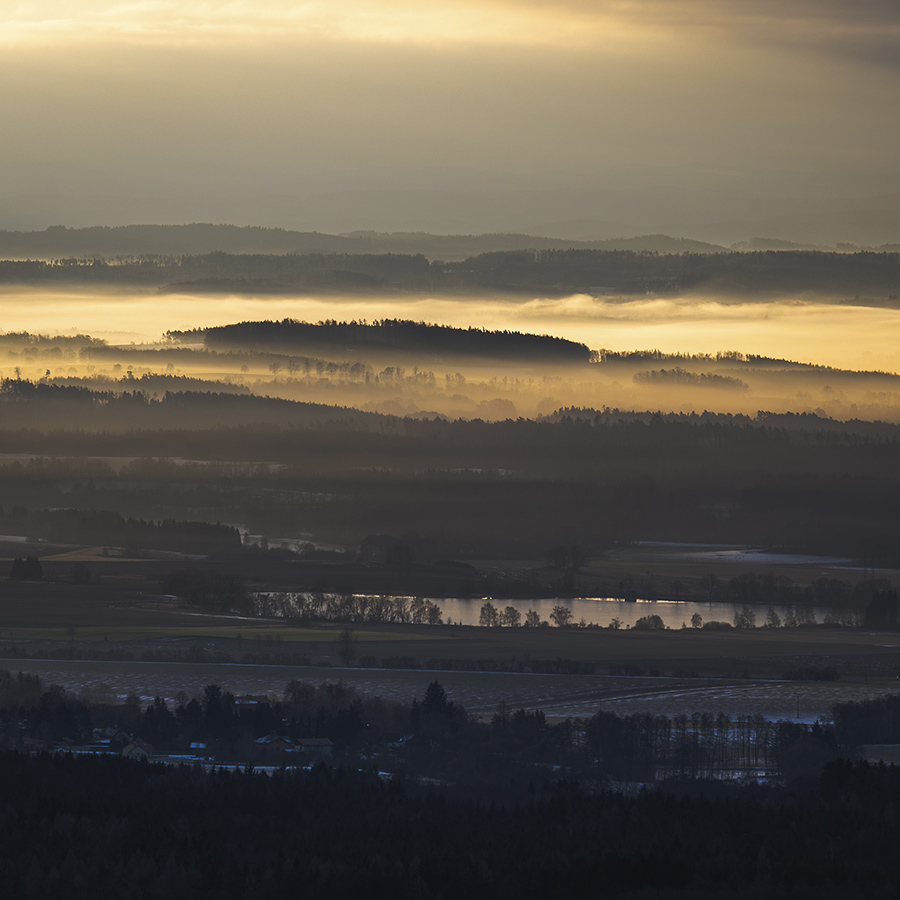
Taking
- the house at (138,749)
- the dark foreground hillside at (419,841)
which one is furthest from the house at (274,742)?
the dark foreground hillside at (419,841)

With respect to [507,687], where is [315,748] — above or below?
below

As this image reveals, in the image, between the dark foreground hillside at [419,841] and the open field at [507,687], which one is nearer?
the dark foreground hillside at [419,841]

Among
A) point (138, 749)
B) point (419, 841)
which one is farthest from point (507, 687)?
point (419, 841)

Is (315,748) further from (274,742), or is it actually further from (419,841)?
(419,841)

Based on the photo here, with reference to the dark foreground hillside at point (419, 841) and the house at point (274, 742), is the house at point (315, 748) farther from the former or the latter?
the dark foreground hillside at point (419, 841)

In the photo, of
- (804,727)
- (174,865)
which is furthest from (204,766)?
(804,727)

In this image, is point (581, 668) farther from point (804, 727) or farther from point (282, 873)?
point (282, 873)

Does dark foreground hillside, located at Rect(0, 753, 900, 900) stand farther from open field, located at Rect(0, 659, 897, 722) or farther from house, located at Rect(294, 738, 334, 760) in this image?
open field, located at Rect(0, 659, 897, 722)

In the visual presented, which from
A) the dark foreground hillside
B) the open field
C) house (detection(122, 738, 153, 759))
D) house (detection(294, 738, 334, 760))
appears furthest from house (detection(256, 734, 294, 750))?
the dark foreground hillside
